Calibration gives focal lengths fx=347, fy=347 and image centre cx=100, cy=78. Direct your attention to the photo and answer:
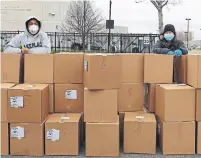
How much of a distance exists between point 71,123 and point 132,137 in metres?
0.79

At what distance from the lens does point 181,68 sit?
4836mm

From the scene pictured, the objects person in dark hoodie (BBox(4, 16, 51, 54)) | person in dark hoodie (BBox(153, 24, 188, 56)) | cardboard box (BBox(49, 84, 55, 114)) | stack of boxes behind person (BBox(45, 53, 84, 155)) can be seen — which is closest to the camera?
stack of boxes behind person (BBox(45, 53, 84, 155))

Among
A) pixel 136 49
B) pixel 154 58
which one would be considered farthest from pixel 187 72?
pixel 136 49

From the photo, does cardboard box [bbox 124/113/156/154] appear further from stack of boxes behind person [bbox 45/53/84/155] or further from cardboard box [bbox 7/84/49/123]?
cardboard box [bbox 7/84/49/123]

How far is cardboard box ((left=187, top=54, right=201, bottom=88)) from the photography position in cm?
425

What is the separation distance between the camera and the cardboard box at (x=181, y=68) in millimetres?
4688

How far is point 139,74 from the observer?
15.5 feet

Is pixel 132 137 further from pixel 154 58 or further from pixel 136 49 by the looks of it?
pixel 136 49

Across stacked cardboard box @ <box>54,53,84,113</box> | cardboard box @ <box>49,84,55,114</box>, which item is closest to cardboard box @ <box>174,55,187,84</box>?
stacked cardboard box @ <box>54,53,84,113</box>

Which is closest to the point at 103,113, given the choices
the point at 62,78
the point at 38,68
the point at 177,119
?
the point at 62,78

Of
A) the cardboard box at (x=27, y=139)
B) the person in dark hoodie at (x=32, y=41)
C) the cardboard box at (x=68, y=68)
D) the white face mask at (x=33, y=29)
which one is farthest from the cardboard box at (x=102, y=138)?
the white face mask at (x=33, y=29)

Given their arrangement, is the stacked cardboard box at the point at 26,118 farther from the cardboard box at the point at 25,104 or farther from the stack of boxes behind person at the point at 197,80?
the stack of boxes behind person at the point at 197,80

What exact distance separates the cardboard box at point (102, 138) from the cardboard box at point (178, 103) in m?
0.64

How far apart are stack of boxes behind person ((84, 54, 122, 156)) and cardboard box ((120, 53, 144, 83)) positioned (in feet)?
1.53
